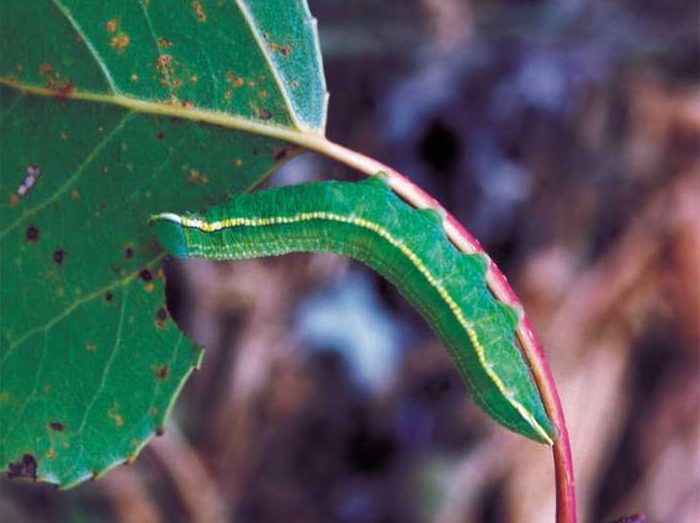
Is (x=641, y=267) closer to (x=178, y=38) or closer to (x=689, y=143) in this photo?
(x=689, y=143)

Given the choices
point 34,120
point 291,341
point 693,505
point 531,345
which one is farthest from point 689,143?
point 34,120

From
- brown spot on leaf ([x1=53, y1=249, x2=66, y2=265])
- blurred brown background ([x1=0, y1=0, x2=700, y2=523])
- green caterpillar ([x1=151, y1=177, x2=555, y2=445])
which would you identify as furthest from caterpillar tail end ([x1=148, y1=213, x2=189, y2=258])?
blurred brown background ([x1=0, y1=0, x2=700, y2=523])

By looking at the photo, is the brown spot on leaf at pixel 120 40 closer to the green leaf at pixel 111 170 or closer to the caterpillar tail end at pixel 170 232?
the green leaf at pixel 111 170

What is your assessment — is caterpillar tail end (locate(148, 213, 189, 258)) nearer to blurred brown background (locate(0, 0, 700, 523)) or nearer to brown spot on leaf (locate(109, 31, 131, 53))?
brown spot on leaf (locate(109, 31, 131, 53))

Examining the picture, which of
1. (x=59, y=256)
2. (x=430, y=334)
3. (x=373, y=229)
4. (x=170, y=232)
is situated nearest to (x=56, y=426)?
(x=59, y=256)

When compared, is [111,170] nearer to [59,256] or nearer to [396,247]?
[59,256]

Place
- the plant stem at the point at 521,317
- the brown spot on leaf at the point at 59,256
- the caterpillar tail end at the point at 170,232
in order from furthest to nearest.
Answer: the brown spot on leaf at the point at 59,256 → the caterpillar tail end at the point at 170,232 → the plant stem at the point at 521,317

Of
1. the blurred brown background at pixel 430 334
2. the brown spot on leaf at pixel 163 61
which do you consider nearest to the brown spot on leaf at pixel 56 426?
the brown spot on leaf at pixel 163 61
